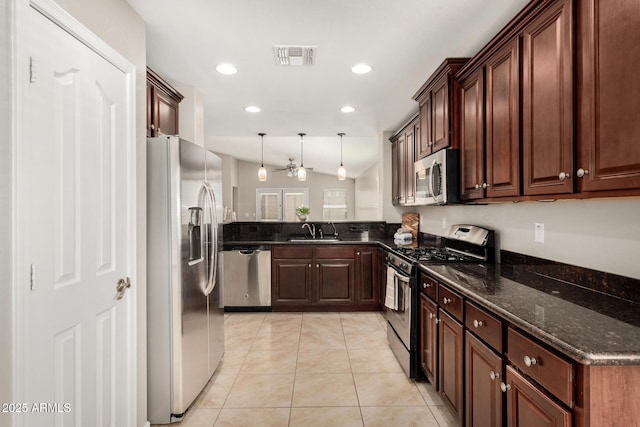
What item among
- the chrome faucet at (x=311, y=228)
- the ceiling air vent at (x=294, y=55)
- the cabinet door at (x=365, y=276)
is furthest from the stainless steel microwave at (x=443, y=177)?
the chrome faucet at (x=311, y=228)

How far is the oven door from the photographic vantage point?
2.61m

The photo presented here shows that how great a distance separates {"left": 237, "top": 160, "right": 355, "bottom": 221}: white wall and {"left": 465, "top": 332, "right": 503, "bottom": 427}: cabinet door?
928 centimetres

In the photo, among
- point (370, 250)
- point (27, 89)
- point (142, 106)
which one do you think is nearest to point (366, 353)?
point (370, 250)

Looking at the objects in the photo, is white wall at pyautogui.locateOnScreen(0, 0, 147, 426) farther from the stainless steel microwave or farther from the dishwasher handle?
the dishwasher handle

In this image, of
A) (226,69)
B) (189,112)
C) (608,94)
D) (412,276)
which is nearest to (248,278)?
(189,112)

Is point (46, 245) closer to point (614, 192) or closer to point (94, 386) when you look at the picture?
point (94, 386)

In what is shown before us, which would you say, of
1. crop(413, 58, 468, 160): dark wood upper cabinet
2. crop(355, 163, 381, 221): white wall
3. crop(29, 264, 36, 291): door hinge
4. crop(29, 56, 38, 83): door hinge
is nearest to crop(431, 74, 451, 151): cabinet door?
crop(413, 58, 468, 160): dark wood upper cabinet

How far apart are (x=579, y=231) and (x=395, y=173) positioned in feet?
9.53

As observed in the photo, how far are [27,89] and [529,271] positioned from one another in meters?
2.60

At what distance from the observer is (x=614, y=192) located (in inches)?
46.8

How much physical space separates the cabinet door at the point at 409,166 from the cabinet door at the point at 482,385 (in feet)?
6.97

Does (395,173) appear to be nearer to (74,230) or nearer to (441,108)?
(441,108)

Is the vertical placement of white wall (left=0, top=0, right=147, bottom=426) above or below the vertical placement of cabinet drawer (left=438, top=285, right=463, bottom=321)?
above

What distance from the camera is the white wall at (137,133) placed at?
1126mm
